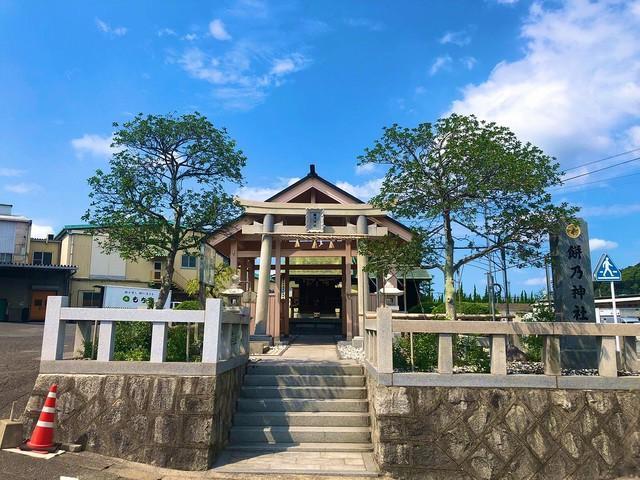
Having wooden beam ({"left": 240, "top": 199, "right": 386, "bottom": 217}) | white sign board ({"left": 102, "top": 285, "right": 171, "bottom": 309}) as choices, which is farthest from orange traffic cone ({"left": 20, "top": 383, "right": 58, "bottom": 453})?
white sign board ({"left": 102, "top": 285, "right": 171, "bottom": 309})

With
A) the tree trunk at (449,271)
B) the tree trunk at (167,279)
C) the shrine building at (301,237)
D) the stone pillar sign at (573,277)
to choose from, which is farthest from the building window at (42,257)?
the stone pillar sign at (573,277)

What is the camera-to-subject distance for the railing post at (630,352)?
7.31 metres

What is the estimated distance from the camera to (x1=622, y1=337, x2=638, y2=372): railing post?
7.31 m

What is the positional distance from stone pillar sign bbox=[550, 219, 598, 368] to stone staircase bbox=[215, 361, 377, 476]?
4.29 metres

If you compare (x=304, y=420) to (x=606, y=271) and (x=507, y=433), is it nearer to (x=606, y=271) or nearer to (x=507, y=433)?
(x=507, y=433)

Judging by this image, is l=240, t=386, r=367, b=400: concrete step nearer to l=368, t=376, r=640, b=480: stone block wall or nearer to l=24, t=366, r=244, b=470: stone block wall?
l=24, t=366, r=244, b=470: stone block wall

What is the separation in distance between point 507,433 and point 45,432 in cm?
633

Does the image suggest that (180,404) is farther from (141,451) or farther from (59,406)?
(59,406)

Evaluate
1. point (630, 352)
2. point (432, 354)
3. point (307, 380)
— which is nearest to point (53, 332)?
point (307, 380)

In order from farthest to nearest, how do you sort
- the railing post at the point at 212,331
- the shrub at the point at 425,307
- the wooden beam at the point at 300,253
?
the shrub at the point at 425,307 < the wooden beam at the point at 300,253 < the railing post at the point at 212,331

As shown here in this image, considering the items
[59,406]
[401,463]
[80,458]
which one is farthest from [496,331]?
[59,406]

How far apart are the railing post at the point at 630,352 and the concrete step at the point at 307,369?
4.46 metres

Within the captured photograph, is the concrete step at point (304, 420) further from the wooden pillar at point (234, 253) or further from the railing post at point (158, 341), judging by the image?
the wooden pillar at point (234, 253)

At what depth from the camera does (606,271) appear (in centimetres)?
1052
